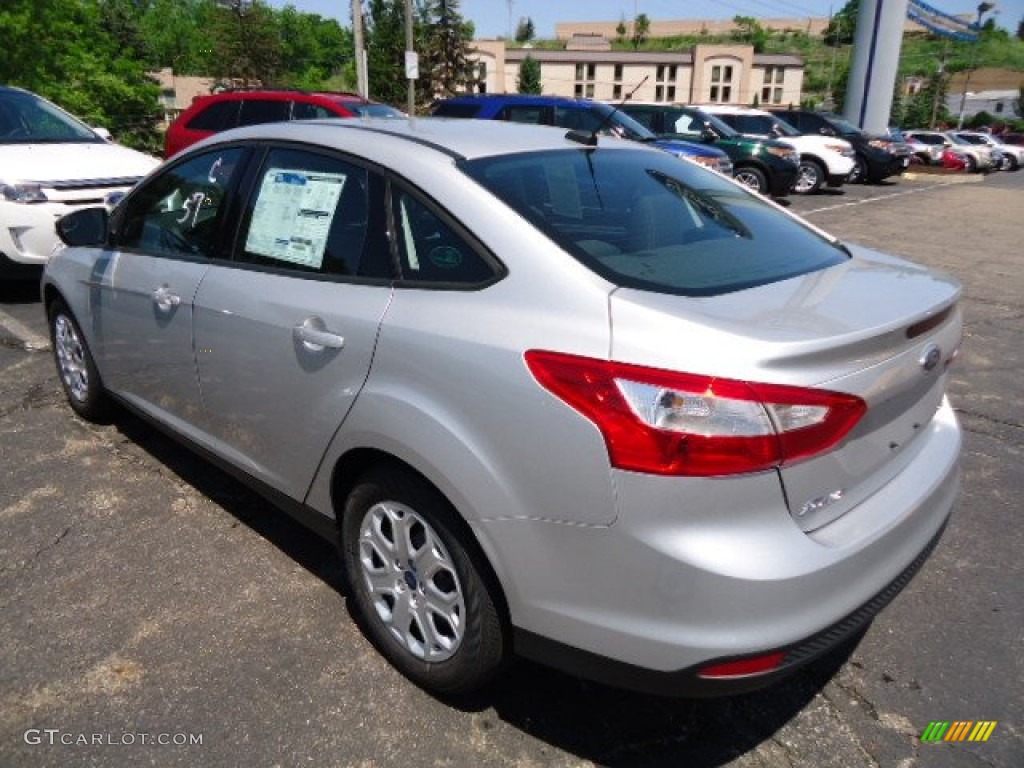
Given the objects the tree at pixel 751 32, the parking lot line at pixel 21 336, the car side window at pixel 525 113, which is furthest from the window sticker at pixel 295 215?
the tree at pixel 751 32

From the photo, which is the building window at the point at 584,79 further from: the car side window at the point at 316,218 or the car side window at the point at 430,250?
the car side window at the point at 430,250

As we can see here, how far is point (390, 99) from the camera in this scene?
62938 millimetres

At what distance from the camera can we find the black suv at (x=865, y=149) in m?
19.1

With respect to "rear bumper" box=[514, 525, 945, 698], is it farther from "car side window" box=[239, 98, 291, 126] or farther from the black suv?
the black suv

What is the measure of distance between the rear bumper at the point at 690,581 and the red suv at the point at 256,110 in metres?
8.72

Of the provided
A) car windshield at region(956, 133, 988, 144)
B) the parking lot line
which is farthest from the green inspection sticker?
car windshield at region(956, 133, 988, 144)

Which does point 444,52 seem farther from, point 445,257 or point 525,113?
point 445,257

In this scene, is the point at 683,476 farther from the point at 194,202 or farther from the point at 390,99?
the point at 390,99

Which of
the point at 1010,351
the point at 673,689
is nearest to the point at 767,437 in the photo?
the point at 673,689

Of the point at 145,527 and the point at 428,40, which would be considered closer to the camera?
the point at 145,527

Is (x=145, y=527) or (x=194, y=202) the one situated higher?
(x=194, y=202)

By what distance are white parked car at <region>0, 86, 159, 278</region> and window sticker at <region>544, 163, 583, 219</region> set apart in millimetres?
4953

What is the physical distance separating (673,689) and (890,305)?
1.13 meters

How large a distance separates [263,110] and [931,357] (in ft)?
31.6
